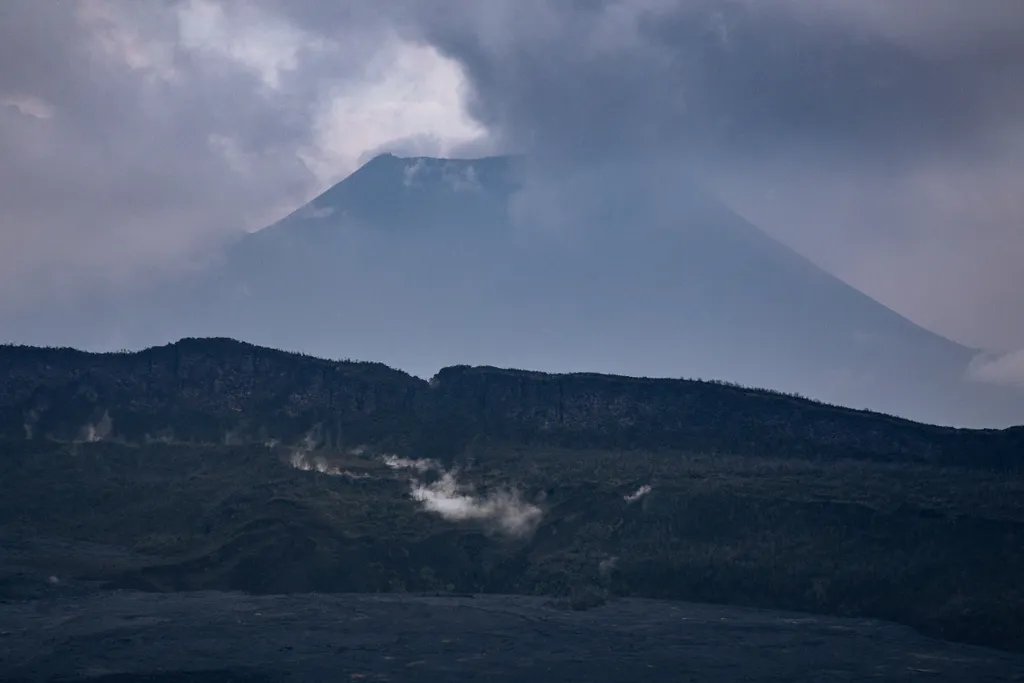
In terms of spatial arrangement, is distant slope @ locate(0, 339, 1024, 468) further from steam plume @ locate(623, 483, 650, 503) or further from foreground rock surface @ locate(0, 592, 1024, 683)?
foreground rock surface @ locate(0, 592, 1024, 683)

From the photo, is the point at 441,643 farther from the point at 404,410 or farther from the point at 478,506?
the point at 404,410

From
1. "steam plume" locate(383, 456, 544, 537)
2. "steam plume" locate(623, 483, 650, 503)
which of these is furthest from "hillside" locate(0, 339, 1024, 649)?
"steam plume" locate(623, 483, 650, 503)

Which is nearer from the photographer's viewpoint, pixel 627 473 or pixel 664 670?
pixel 664 670

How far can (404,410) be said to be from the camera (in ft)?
222

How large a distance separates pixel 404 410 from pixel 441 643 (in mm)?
33490

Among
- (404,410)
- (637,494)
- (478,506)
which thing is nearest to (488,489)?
(478,506)

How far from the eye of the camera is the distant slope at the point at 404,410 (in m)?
61.7

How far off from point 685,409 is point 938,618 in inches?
1059

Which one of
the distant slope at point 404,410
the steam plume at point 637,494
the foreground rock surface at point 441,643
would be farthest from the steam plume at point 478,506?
the foreground rock surface at point 441,643

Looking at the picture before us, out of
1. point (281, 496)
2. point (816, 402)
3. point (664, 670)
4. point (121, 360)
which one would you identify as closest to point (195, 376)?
point (121, 360)

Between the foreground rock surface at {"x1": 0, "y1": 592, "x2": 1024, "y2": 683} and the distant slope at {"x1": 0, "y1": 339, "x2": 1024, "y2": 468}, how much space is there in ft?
70.0

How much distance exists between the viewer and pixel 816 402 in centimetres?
6481

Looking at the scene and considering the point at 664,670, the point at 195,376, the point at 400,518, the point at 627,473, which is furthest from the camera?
the point at 195,376

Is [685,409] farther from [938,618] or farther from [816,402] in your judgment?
[938,618]
